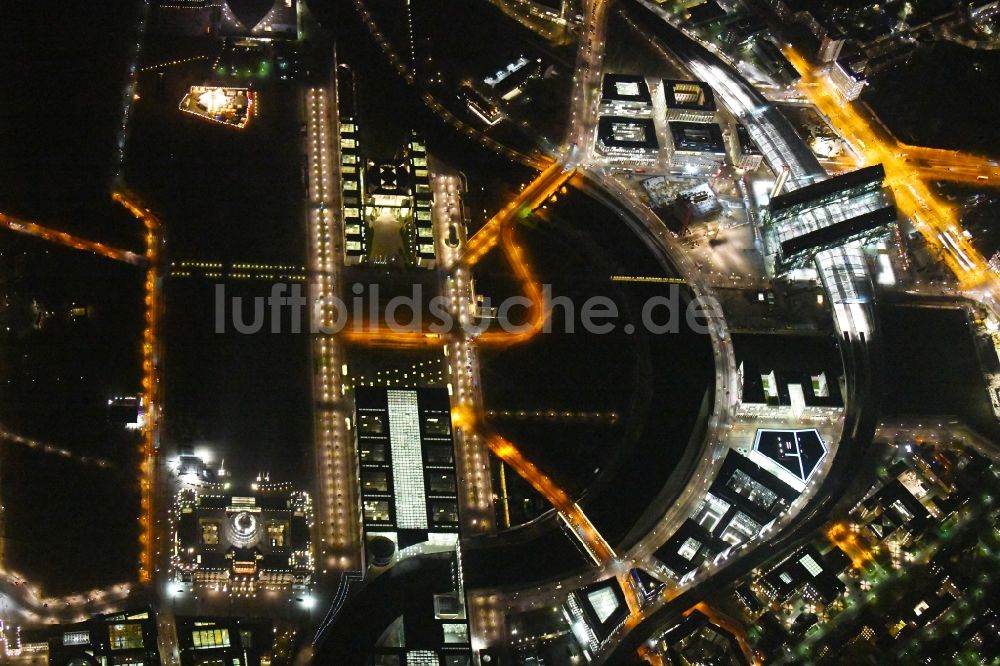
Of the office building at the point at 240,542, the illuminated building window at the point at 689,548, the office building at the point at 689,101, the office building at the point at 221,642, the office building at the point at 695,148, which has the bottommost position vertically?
the office building at the point at 221,642

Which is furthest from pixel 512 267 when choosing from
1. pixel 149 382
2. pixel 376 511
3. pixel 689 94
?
pixel 149 382

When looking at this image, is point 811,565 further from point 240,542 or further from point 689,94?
point 689,94

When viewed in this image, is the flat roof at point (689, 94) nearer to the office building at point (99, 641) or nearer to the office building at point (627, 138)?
the office building at point (627, 138)

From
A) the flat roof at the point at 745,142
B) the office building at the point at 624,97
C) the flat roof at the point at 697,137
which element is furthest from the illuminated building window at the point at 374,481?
the flat roof at the point at 745,142

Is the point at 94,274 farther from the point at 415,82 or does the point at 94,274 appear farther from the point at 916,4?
the point at 916,4

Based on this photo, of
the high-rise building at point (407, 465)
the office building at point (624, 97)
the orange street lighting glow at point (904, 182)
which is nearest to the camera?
the high-rise building at point (407, 465)

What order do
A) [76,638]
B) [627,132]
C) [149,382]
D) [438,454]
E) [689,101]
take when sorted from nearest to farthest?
[76,638] < [438,454] < [149,382] < [627,132] < [689,101]

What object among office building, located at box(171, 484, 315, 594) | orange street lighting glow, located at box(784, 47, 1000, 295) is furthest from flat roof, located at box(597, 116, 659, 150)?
office building, located at box(171, 484, 315, 594)
